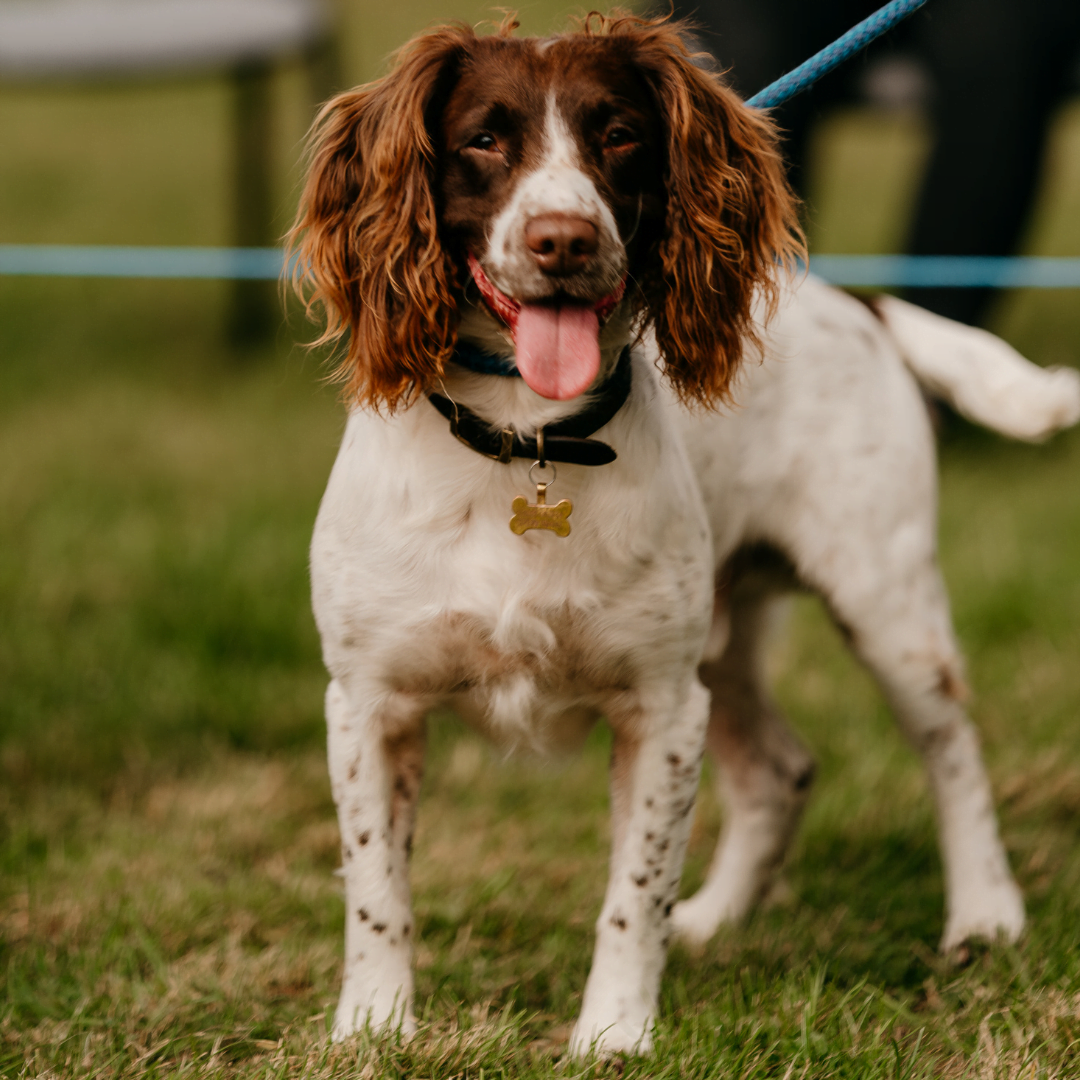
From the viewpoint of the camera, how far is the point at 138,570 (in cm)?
491

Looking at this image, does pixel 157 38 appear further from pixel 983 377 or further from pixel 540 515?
pixel 540 515

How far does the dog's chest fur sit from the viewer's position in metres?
2.33

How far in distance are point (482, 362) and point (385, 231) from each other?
0.85 feet

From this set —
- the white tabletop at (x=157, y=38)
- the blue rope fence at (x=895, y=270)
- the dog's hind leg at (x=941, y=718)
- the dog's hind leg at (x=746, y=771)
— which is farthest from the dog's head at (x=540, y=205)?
the white tabletop at (x=157, y=38)

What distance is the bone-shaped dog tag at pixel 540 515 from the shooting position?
2.30 metres

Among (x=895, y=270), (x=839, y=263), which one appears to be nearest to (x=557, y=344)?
(x=839, y=263)

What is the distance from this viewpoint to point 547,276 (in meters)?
2.06

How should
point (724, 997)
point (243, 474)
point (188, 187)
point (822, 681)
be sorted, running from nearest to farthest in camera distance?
point (724, 997) → point (822, 681) → point (243, 474) → point (188, 187)

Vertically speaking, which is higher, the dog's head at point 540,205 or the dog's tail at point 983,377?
the dog's head at point 540,205

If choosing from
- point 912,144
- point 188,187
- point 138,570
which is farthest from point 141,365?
point 912,144

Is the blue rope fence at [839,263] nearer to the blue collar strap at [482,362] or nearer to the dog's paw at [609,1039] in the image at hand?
the blue collar strap at [482,362]

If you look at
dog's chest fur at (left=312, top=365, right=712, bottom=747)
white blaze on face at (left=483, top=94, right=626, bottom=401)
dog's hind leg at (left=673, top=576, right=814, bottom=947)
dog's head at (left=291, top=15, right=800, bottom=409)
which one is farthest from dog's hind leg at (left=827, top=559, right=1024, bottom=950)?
white blaze on face at (left=483, top=94, right=626, bottom=401)

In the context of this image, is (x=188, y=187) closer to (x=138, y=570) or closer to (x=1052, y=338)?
(x=1052, y=338)

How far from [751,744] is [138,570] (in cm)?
243
